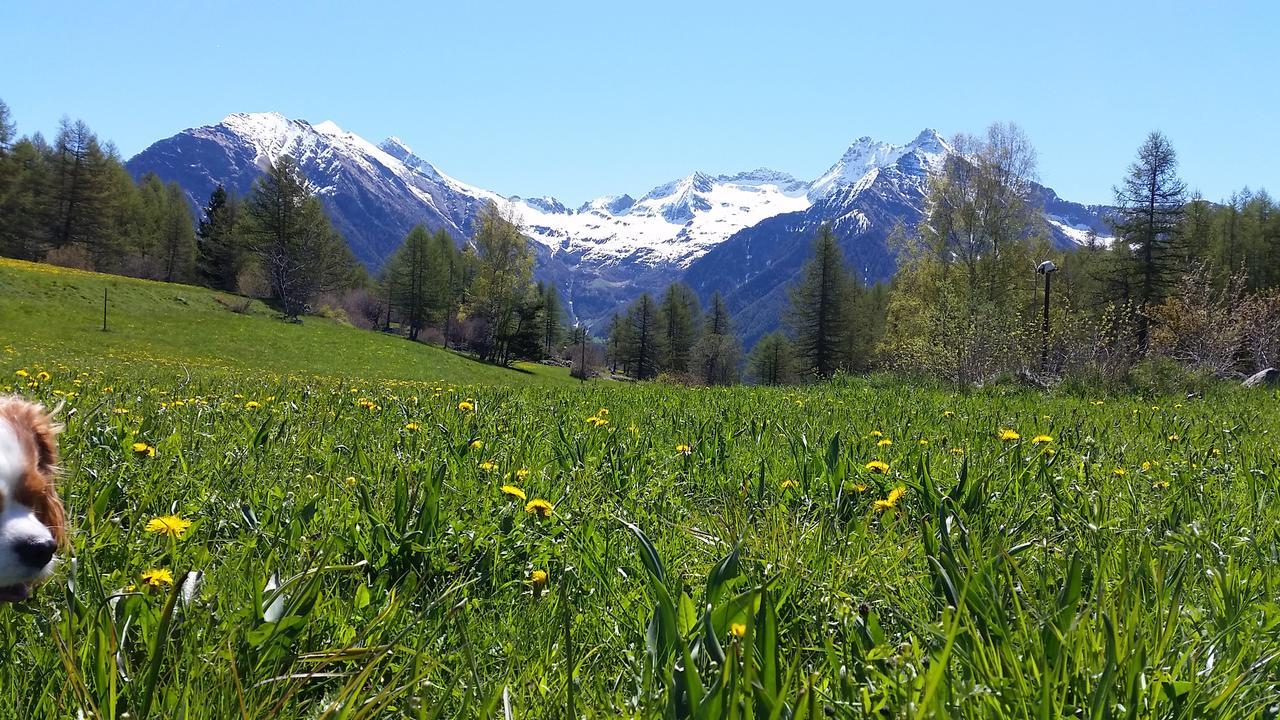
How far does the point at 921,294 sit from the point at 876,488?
35.0 m

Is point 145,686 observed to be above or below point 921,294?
below

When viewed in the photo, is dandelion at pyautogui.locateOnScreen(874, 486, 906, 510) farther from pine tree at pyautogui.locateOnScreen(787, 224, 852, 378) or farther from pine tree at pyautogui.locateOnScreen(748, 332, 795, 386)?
pine tree at pyautogui.locateOnScreen(748, 332, 795, 386)

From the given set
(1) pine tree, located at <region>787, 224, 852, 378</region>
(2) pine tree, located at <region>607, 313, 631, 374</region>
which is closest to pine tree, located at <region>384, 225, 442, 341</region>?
(2) pine tree, located at <region>607, 313, 631, 374</region>

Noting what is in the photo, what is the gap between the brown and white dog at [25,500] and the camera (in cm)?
103

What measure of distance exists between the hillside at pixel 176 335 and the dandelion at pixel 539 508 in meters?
24.7

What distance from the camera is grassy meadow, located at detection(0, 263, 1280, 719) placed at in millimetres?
1064

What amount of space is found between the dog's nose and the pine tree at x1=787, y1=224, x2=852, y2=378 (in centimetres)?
6117

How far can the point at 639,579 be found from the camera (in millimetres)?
1765

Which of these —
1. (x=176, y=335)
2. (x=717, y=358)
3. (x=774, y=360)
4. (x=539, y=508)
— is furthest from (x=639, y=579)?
(x=774, y=360)

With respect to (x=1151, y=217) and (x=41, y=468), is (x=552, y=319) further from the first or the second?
(x=41, y=468)

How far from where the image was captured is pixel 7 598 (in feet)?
3.42

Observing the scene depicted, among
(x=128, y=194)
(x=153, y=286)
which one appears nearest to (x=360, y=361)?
(x=153, y=286)

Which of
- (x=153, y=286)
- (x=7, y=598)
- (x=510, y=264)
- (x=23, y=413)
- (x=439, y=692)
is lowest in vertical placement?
(x=439, y=692)

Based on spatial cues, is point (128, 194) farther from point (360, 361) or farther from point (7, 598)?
point (7, 598)
